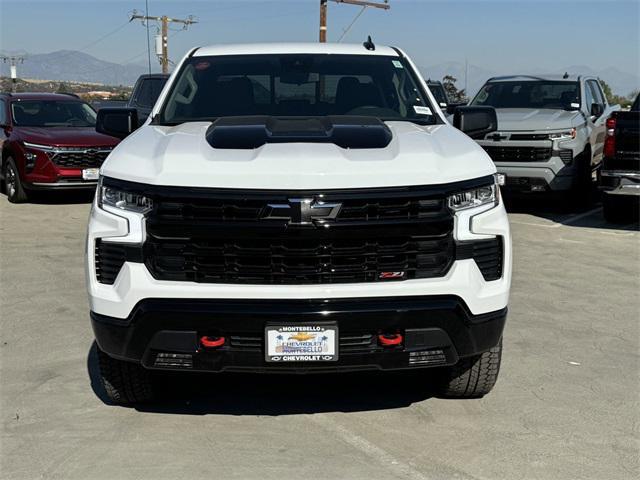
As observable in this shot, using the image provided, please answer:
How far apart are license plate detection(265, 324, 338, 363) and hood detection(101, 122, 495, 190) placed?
61cm

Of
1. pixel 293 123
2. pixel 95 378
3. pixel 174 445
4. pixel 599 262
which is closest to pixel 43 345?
pixel 95 378

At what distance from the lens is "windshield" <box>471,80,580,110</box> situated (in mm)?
12391

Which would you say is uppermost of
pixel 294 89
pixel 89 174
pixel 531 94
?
pixel 294 89

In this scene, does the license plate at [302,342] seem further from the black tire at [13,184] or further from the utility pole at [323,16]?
the utility pole at [323,16]

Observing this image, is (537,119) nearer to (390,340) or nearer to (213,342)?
(390,340)

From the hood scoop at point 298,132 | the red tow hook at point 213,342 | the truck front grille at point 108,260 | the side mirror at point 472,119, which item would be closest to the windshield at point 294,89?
the side mirror at point 472,119

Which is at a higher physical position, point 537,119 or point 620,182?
point 537,119

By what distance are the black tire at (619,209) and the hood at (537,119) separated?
1.23 metres

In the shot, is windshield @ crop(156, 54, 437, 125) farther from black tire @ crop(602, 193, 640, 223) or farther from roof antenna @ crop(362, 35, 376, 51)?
black tire @ crop(602, 193, 640, 223)

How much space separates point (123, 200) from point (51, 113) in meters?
10.6

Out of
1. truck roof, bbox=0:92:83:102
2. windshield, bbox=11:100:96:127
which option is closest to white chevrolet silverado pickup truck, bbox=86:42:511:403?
windshield, bbox=11:100:96:127

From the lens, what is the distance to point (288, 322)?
3.67m

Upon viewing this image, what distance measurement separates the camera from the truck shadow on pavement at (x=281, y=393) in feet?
14.6

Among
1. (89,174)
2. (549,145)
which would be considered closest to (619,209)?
(549,145)
